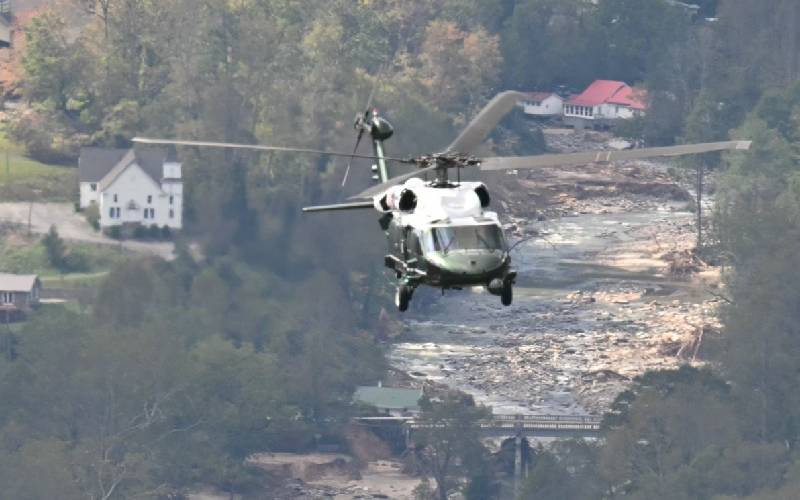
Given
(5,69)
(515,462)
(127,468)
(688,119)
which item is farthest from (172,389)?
(688,119)

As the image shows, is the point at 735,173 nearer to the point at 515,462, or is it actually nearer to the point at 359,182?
the point at 359,182

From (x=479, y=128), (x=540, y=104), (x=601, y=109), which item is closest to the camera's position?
(x=479, y=128)

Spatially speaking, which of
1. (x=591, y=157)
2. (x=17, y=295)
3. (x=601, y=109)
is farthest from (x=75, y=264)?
(x=591, y=157)

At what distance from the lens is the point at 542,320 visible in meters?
156

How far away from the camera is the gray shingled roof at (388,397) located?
465 feet

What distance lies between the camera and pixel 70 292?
490 ft

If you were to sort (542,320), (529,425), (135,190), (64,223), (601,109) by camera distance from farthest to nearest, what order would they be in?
1. (601,109)
2. (135,190)
3. (542,320)
4. (64,223)
5. (529,425)

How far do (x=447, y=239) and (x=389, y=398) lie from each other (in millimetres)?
74175

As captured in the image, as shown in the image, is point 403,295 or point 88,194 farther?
point 88,194

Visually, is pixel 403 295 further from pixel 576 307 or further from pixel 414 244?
pixel 576 307

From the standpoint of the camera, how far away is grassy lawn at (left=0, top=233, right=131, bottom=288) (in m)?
150

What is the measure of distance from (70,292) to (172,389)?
12241 millimetres

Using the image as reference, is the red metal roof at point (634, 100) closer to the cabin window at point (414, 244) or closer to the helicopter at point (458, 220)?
the helicopter at point (458, 220)

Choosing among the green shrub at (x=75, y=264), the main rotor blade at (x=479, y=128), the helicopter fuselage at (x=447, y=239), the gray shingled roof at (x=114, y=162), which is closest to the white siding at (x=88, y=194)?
the gray shingled roof at (x=114, y=162)
